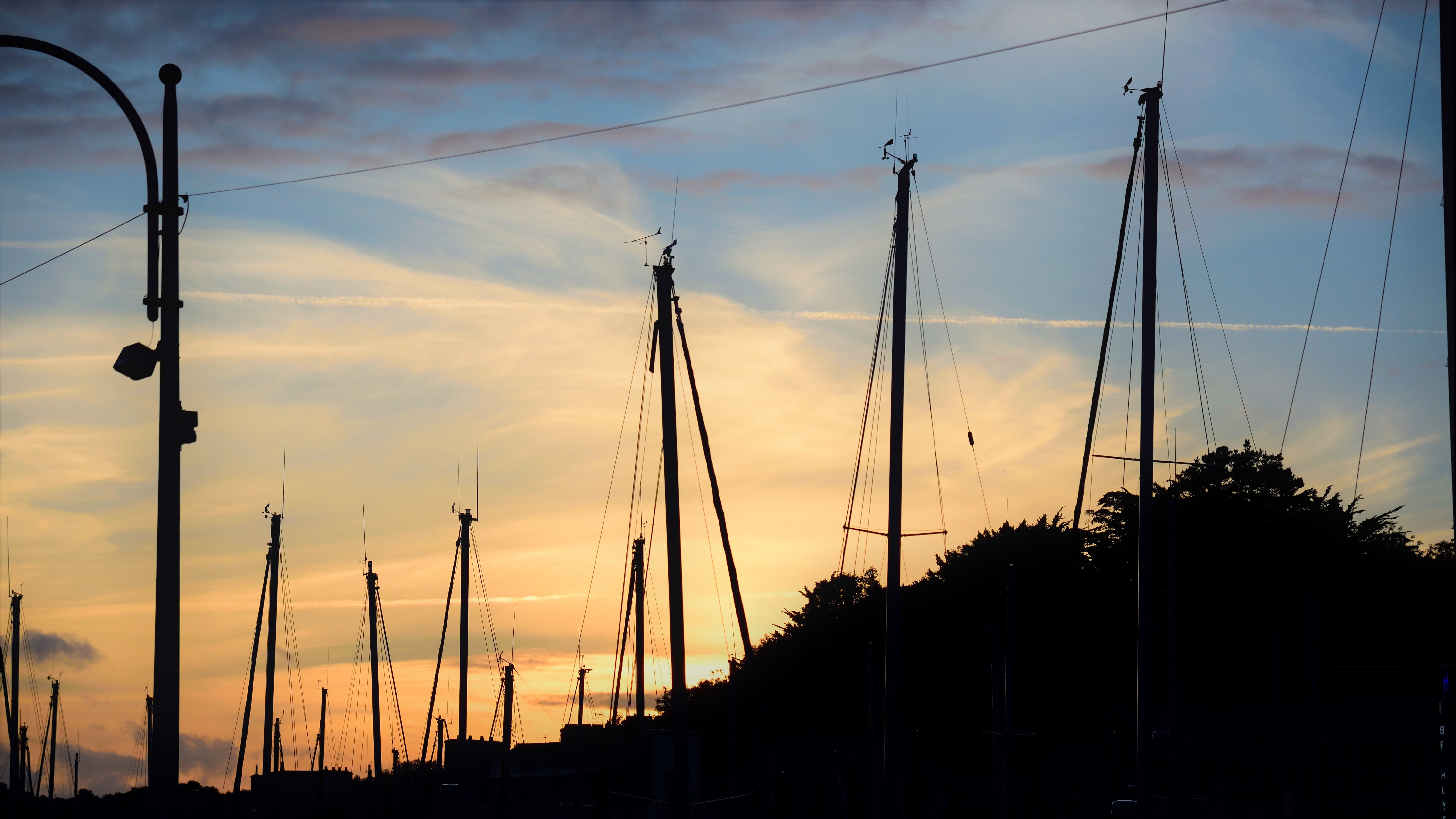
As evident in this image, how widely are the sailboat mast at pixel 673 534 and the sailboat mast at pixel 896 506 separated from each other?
14.3 ft

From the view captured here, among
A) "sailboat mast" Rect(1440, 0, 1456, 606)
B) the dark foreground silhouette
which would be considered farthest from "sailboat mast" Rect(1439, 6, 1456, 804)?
the dark foreground silhouette

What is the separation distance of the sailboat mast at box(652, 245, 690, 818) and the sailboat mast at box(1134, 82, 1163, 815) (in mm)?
9032

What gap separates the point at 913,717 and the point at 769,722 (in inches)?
342

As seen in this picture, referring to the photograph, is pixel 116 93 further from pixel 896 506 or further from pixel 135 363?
pixel 896 506

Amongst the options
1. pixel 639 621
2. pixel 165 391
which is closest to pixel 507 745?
pixel 639 621

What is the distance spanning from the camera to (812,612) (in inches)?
3159

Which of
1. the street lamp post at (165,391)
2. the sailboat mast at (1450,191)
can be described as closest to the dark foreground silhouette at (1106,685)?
the sailboat mast at (1450,191)

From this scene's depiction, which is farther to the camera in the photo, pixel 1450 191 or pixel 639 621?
pixel 639 621

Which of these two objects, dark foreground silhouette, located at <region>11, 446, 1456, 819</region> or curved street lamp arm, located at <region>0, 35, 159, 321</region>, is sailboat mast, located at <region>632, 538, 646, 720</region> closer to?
dark foreground silhouette, located at <region>11, 446, 1456, 819</region>

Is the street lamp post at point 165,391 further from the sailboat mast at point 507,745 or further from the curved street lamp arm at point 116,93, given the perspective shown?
the sailboat mast at point 507,745

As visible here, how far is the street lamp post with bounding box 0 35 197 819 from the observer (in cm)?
1121

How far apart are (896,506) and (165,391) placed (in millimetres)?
15975

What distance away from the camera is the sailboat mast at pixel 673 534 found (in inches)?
1085

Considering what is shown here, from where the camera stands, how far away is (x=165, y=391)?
1202 cm
